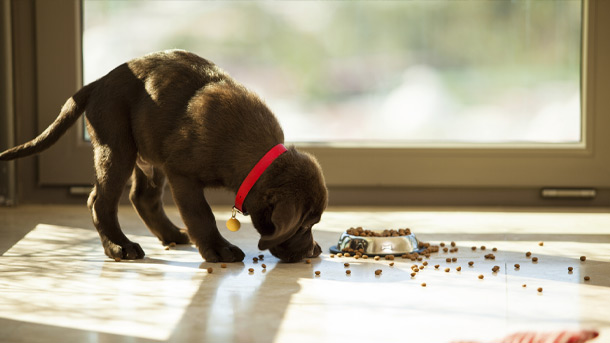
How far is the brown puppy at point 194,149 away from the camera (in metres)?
3.02

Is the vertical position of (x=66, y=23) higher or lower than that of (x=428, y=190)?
higher

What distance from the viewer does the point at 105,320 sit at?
2279 millimetres

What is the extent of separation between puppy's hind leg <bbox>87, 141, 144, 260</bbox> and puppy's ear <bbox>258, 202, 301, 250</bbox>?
63 centimetres

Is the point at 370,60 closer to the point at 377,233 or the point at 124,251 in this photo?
the point at 377,233

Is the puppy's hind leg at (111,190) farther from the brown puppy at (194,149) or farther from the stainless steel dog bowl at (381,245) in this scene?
the stainless steel dog bowl at (381,245)

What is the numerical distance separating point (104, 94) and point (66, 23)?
192 centimetres

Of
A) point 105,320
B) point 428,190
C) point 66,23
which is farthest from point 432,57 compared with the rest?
point 105,320

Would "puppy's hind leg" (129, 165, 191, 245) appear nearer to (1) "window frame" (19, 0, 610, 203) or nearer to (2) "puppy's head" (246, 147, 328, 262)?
(2) "puppy's head" (246, 147, 328, 262)

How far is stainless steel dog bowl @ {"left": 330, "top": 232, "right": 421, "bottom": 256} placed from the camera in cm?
339

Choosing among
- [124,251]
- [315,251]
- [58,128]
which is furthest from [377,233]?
[58,128]

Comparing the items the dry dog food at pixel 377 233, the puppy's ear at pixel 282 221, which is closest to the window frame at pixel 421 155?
the dry dog food at pixel 377 233

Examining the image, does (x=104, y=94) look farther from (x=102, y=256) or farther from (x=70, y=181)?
(x=70, y=181)

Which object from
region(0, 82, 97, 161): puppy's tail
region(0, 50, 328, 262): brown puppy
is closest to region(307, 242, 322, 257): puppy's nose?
region(0, 50, 328, 262): brown puppy

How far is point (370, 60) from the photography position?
5.13 m
